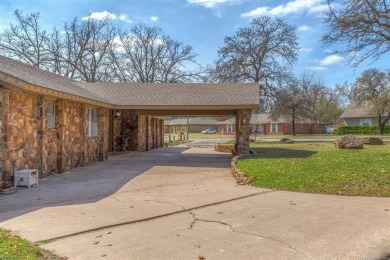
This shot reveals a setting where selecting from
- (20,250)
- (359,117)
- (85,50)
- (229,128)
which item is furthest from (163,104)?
(229,128)

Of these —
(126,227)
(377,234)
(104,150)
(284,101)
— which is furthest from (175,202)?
(284,101)

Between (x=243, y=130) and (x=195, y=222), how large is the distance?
10517 millimetres

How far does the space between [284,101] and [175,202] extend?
81.8ft

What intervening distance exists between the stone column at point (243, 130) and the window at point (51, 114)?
8.13 meters

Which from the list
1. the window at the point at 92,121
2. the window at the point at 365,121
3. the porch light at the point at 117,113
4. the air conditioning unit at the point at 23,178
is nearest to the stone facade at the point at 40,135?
the air conditioning unit at the point at 23,178

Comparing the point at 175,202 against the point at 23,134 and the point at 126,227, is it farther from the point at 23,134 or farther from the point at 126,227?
the point at 23,134

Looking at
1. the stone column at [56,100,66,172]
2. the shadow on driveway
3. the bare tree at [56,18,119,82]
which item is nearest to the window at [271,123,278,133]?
the bare tree at [56,18,119,82]

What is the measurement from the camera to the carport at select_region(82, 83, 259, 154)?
15273 millimetres

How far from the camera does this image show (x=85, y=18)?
35969mm

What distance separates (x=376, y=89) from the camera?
41.5 metres

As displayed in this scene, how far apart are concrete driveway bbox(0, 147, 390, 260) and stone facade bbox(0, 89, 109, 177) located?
1221 millimetres

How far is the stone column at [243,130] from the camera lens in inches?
603

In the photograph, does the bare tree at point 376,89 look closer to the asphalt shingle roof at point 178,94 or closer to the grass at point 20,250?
the asphalt shingle roof at point 178,94

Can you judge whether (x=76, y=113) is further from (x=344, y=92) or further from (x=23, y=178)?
(x=344, y=92)
